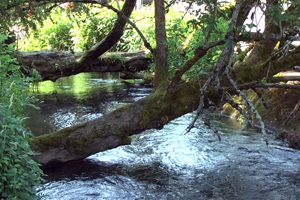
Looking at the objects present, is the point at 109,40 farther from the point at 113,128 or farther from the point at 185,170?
the point at 185,170

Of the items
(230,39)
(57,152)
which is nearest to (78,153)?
(57,152)

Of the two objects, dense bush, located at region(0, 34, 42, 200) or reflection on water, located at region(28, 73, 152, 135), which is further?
reflection on water, located at region(28, 73, 152, 135)

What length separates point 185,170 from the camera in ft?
20.3

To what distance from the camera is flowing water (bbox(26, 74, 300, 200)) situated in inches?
210

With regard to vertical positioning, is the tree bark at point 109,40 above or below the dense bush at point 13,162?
above

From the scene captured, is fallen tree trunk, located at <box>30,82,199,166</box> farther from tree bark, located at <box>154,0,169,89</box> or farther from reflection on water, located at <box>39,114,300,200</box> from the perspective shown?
tree bark, located at <box>154,0,169,89</box>

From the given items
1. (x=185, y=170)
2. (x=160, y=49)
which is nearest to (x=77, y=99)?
(x=160, y=49)

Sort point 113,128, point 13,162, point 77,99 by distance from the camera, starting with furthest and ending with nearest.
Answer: point 77,99
point 113,128
point 13,162

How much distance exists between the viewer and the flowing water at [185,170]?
534 cm

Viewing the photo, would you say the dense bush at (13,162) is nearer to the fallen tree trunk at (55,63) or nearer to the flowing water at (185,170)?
the flowing water at (185,170)

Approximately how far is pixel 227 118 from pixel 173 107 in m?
3.93

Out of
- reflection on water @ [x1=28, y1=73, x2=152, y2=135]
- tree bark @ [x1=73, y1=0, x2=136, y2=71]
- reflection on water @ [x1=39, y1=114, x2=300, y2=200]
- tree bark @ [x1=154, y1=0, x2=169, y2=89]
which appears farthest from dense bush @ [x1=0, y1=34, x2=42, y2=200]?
tree bark @ [x1=73, y1=0, x2=136, y2=71]

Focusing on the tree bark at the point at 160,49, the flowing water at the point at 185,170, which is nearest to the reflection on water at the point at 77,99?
the flowing water at the point at 185,170

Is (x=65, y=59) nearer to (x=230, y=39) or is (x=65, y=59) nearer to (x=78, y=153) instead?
(x=78, y=153)
